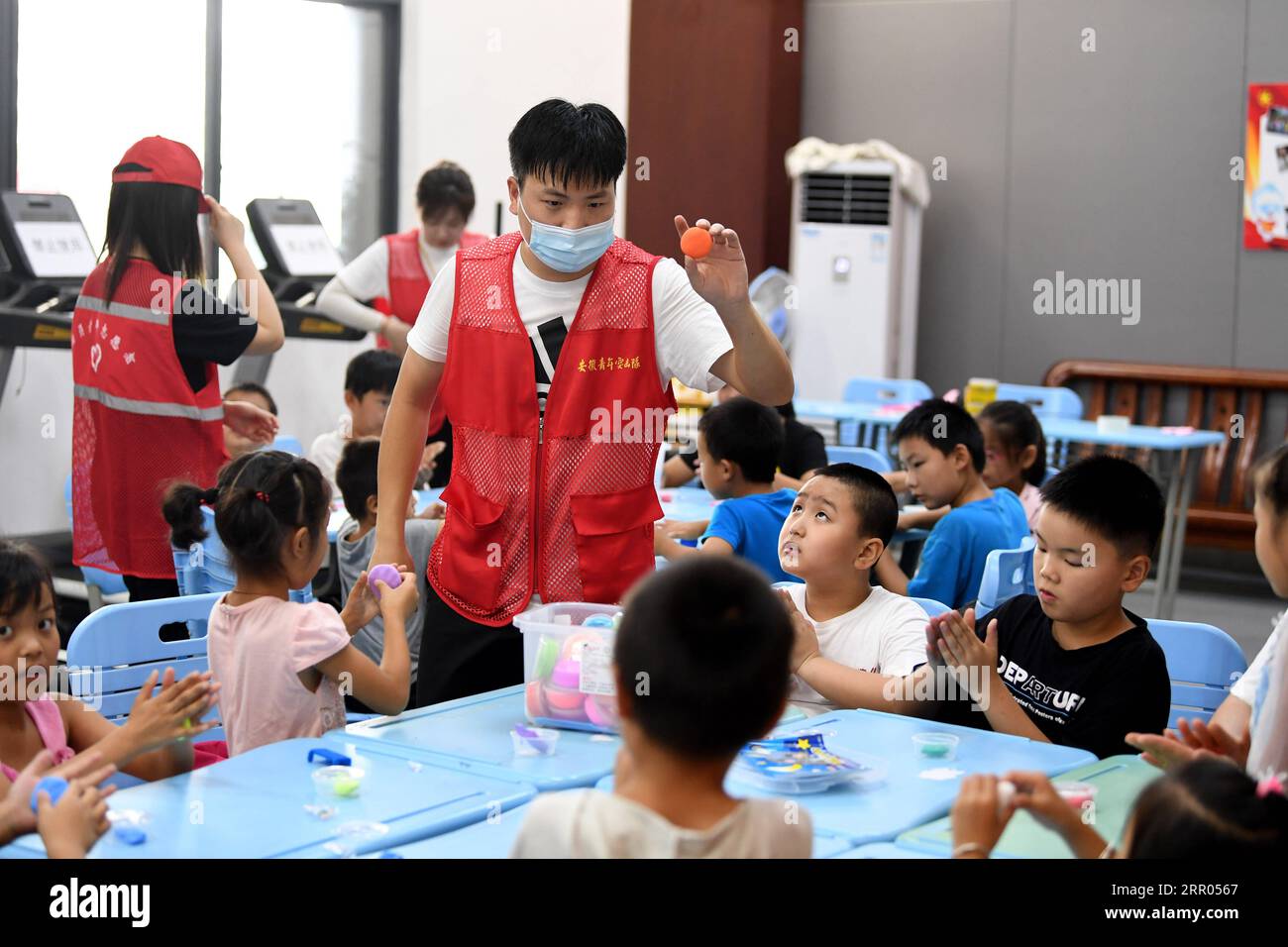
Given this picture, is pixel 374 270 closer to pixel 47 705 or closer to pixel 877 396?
pixel 877 396

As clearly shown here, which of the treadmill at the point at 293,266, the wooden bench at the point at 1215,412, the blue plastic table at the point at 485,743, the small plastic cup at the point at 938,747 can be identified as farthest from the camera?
the wooden bench at the point at 1215,412

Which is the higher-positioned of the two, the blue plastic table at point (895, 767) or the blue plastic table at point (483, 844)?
the blue plastic table at point (895, 767)

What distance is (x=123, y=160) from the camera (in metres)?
3.39

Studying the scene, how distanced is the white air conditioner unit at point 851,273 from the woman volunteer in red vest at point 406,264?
2668 millimetres

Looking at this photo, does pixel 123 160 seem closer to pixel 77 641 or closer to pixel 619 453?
pixel 77 641

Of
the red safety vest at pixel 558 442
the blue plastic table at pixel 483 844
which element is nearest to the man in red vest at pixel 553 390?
the red safety vest at pixel 558 442

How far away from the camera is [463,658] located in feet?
8.13

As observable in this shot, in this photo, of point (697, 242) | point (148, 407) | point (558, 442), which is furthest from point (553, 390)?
point (148, 407)

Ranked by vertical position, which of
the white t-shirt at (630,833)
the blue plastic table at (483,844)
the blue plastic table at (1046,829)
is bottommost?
the blue plastic table at (483,844)

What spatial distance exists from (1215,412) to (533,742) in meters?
6.20

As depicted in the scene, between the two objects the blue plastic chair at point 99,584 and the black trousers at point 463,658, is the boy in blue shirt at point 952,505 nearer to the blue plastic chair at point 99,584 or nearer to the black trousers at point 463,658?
the black trousers at point 463,658

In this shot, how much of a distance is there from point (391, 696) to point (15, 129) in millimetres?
5100

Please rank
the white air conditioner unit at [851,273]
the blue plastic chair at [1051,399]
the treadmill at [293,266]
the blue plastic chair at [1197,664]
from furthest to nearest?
the white air conditioner unit at [851,273]
the blue plastic chair at [1051,399]
the treadmill at [293,266]
the blue plastic chair at [1197,664]

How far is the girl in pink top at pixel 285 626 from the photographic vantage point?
2.19 m
